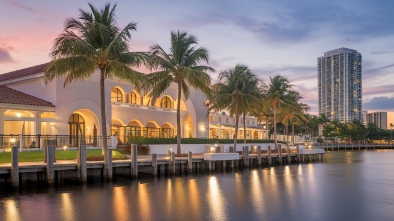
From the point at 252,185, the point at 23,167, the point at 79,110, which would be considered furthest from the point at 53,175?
the point at 79,110

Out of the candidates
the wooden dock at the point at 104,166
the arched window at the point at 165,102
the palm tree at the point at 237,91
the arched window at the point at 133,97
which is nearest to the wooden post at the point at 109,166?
the wooden dock at the point at 104,166

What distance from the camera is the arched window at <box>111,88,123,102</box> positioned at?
43.5 metres

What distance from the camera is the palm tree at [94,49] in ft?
83.3

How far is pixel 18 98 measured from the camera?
3475 cm

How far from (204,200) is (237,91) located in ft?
74.0

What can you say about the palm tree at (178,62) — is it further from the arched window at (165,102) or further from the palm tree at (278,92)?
the palm tree at (278,92)

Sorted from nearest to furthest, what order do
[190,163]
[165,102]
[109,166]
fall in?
[109,166] → [190,163] → [165,102]

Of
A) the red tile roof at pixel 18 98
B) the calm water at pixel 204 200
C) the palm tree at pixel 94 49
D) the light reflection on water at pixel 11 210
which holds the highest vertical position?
the palm tree at pixel 94 49

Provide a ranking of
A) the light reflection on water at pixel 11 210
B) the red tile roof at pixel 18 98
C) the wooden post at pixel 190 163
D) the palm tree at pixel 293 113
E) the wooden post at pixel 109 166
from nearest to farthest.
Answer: the light reflection on water at pixel 11 210, the wooden post at pixel 109 166, the wooden post at pixel 190 163, the red tile roof at pixel 18 98, the palm tree at pixel 293 113

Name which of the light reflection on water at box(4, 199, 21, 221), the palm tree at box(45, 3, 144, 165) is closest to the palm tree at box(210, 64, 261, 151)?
the palm tree at box(45, 3, 144, 165)

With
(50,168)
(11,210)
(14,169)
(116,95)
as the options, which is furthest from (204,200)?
(116,95)

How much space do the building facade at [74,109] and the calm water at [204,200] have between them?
11709 millimetres

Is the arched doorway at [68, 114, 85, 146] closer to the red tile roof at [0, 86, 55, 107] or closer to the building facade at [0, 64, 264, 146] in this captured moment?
the building facade at [0, 64, 264, 146]

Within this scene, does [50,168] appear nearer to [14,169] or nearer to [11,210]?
[14,169]
